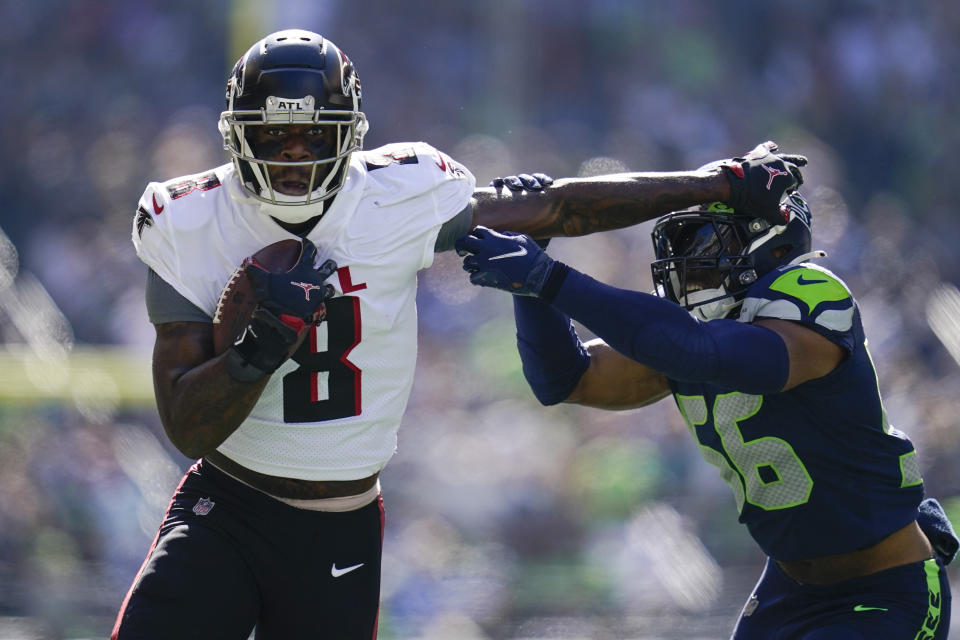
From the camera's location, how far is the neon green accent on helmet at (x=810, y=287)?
2.21 m

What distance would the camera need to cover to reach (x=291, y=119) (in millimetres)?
2117

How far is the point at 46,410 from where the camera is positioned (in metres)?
5.26

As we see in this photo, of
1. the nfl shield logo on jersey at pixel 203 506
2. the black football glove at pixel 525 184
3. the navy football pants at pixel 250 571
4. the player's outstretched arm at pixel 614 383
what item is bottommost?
the navy football pants at pixel 250 571

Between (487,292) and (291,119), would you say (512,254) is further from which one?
(487,292)

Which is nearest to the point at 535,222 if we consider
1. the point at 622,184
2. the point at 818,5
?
the point at 622,184

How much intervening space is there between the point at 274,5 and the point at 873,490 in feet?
16.7

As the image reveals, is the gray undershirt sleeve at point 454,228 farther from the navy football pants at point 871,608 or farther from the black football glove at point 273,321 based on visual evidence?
the navy football pants at point 871,608

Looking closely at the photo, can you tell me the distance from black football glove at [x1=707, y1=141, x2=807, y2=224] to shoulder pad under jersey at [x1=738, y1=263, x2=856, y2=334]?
0.14 meters

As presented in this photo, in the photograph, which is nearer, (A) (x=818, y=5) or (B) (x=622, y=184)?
(B) (x=622, y=184)

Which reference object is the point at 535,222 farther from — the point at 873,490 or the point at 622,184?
the point at 873,490

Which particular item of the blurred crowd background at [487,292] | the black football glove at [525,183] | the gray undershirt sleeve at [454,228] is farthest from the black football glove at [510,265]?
the blurred crowd background at [487,292]

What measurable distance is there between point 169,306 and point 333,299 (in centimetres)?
30

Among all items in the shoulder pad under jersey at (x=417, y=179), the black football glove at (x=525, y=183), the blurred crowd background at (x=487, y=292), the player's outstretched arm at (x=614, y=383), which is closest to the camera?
the shoulder pad under jersey at (x=417, y=179)

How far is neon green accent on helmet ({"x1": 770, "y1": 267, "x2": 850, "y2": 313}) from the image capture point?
2.21 m
